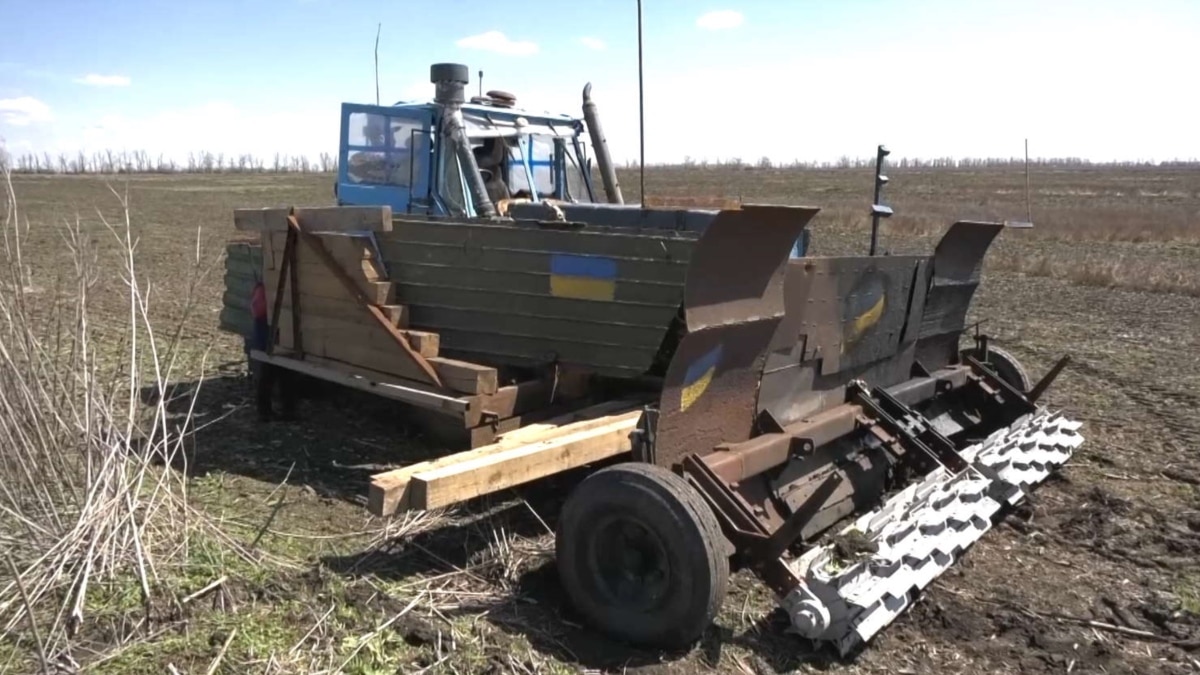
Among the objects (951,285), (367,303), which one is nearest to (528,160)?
(367,303)

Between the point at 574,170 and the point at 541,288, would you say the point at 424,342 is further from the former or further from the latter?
the point at 574,170

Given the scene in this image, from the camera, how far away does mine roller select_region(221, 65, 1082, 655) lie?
392 cm

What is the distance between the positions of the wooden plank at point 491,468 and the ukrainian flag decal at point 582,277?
666 mm

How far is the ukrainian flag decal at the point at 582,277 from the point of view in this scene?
17.3ft

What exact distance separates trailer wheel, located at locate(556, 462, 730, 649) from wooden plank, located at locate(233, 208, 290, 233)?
317 cm

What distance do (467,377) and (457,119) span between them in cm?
245

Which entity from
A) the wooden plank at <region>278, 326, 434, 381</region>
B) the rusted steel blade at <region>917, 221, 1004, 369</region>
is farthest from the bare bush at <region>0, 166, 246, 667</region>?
the rusted steel blade at <region>917, 221, 1004, 369</region>

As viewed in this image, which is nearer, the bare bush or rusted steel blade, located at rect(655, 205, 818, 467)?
the bare bush

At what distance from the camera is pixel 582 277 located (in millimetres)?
5367

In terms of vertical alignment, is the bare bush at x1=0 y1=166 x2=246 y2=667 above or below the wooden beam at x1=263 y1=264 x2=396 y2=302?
below

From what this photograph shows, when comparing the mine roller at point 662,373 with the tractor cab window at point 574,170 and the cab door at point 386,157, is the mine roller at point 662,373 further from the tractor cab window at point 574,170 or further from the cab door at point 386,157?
the tractor cab window at point 574,170

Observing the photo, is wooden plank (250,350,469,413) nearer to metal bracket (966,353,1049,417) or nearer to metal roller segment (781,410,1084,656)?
metal roller segment (781,410,1084,656)

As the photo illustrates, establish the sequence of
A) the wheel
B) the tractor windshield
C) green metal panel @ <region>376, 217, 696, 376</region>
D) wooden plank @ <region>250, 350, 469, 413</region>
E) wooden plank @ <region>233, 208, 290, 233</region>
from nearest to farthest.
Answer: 1. green metal panel @ <region>376, 217, 696, 376</region>
2. wooden plank @ <region>250, 350, 469, 413</region>
3. wooden plank @ <region>233, 208, 290, 233</region>
4. the wheel
5. the tractor windshield

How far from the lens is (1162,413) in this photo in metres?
7.61
